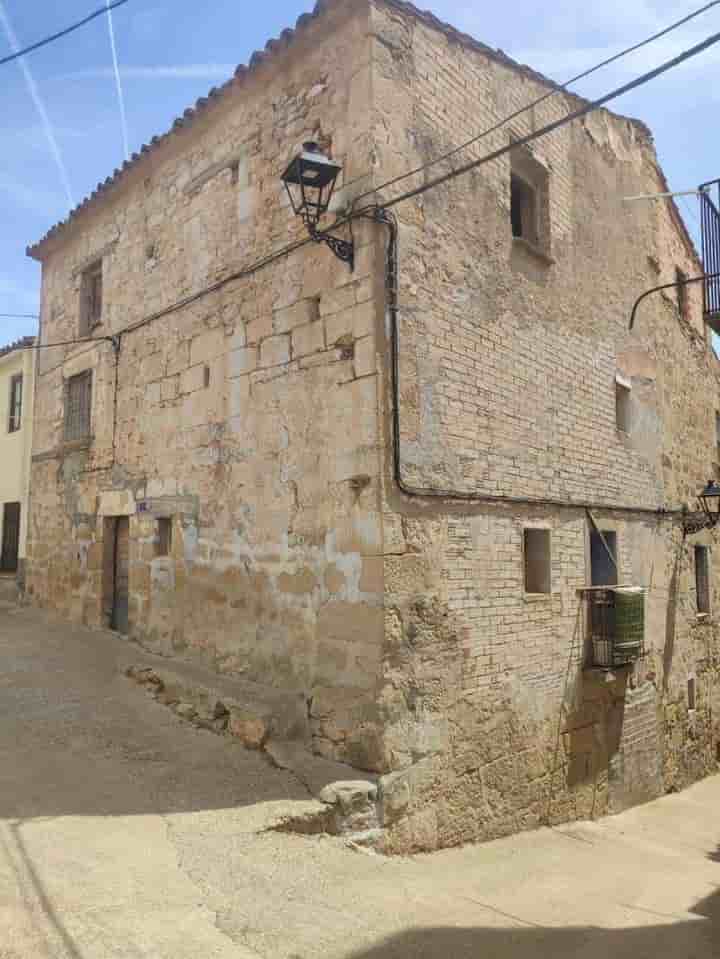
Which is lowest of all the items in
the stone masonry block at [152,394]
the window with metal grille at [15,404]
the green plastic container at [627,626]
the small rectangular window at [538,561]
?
the green plastic container at [627,626]

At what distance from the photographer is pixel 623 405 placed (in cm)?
957

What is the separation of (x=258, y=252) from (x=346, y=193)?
133cm

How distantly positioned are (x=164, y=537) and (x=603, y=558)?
5.02 metres

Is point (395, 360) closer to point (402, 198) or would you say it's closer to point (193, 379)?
point (402, 198)

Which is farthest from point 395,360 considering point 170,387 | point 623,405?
point 623,405

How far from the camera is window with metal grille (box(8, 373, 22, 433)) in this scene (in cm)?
1318

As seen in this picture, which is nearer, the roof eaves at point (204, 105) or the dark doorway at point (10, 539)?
the roof eaves at point (204, 105)

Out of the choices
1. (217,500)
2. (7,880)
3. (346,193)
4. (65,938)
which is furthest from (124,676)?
Result: (346,193)

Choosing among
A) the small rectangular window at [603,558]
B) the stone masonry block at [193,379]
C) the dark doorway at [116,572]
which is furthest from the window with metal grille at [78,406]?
the small rectangular window at [603,558]

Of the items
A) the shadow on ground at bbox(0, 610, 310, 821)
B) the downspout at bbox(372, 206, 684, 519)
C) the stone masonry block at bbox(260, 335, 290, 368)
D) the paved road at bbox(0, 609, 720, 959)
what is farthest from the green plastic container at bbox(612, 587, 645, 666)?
the stone masonry block at bbox(260, 335, 290, 368)

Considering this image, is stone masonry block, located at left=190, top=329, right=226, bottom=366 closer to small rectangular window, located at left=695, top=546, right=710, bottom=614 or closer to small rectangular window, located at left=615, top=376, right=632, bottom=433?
small rectangular window, located at left=615, top=376, right=632, bottom=433

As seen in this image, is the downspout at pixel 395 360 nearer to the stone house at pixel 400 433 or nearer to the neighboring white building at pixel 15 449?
the stone house at pixel 400 433

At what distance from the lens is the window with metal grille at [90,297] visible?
10.6 m

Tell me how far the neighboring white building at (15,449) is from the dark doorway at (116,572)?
10.1 ft
